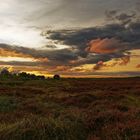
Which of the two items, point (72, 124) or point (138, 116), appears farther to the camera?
point (138, 116)

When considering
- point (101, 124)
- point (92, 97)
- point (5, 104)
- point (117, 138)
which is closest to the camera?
point (117, 138)

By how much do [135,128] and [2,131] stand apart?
416 cm

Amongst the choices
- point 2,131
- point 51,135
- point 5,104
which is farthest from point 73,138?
point 5,104

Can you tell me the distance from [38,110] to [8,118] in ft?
13.2

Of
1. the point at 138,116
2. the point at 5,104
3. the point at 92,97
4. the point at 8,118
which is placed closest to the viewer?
the point at 138,116

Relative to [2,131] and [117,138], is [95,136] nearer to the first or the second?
[117,138]

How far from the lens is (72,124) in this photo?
11508 mm

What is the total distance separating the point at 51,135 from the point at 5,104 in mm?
10581

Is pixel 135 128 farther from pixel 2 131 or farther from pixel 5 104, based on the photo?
pixel 5 104

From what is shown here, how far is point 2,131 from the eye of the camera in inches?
431

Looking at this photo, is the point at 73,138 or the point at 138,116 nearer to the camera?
the point at 73,138

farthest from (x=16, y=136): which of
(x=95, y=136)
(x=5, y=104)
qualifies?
(x=5, y=104)

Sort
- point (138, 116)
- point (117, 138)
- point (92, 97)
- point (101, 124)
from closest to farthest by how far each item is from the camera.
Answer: point (117, 138), point (101, 124), point (138, 116), point (92, 97)

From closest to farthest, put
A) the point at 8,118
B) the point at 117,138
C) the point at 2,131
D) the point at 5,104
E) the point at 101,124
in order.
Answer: the point at 117,138, the point at 2,131, the point at 101,124, the point at 8,118, the point at 5,104
